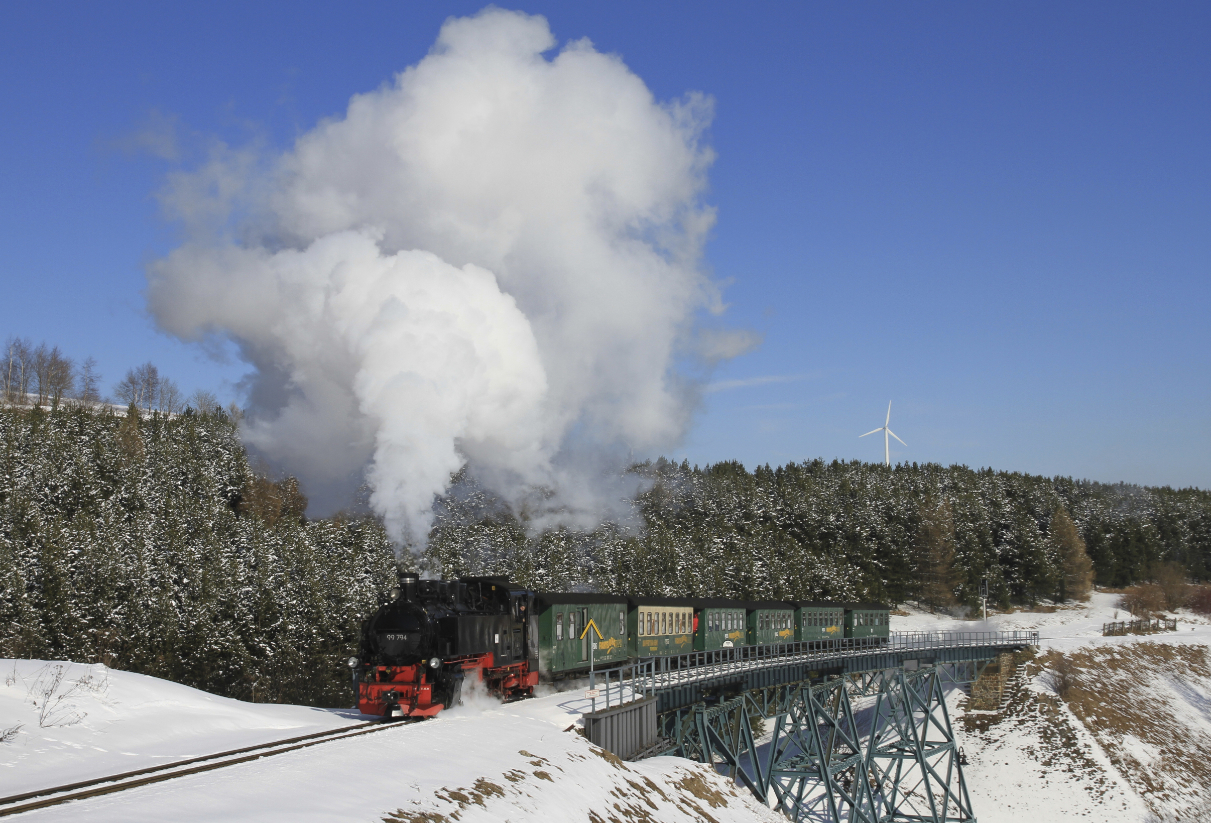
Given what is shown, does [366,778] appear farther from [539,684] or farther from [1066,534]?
[1066,534]

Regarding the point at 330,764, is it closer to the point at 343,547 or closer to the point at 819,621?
the point at 819,621

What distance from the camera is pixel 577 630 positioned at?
30156 mm

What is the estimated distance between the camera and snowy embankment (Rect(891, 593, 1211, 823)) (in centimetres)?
4000

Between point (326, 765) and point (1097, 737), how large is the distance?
43772 millimetres

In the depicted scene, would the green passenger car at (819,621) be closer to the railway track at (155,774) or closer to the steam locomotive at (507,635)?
the steam locomotive at (507,635)

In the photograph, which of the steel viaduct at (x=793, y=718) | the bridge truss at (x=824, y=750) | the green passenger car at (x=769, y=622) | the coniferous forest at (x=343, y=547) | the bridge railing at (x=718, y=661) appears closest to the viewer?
the steel viaduct at (x=793, y=718)

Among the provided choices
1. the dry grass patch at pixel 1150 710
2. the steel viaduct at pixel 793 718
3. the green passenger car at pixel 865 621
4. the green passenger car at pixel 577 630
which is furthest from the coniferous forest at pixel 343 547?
the dry grass patch at pixel 1150 710

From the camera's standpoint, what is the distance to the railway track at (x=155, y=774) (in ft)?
37.1

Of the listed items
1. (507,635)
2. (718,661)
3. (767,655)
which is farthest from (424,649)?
(767,655)

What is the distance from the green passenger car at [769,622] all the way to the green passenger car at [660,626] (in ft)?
15.0

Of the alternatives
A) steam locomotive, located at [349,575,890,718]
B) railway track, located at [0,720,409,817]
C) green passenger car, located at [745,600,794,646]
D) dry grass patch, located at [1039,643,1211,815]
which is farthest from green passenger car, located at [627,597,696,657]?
dry grass patch, located at [1039,643,1211,815]

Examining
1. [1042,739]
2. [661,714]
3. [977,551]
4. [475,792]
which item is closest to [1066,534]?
[977,551]

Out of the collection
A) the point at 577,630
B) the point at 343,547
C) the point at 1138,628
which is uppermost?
the point at 343,547

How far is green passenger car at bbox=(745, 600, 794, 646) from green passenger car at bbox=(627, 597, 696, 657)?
4567 mm
